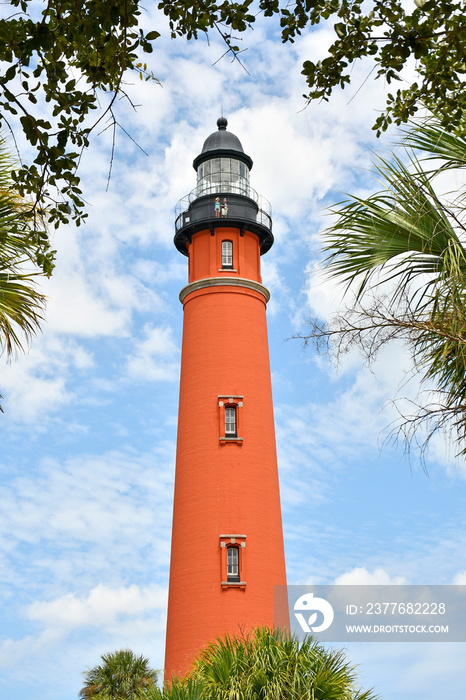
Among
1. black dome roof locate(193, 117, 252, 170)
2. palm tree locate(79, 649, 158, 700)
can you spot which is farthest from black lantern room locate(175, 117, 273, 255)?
palm tree locate(79, 649, 158, 700)

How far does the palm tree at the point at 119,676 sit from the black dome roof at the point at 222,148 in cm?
1850

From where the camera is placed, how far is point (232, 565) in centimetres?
2430

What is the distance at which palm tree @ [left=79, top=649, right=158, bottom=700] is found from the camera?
25938 millimetres

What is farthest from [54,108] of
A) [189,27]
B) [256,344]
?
[256,344]

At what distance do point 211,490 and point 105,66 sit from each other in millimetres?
19890

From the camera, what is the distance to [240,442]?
83.9ft

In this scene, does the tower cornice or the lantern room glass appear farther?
the lantern room glass

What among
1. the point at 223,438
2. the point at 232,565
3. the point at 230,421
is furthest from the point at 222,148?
the point at 232,565

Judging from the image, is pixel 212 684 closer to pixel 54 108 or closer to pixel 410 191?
pixel 410 191

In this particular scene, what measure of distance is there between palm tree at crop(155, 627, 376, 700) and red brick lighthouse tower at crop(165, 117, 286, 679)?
8.49 meters

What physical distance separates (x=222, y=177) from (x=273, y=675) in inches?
821

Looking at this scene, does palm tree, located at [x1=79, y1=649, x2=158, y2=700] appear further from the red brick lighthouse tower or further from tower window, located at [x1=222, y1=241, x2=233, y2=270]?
tower window, located at [x1=222, y1=241, x2=233, y2=270]

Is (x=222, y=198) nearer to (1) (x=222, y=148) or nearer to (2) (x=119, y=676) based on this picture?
(1) (x=222, y=148)

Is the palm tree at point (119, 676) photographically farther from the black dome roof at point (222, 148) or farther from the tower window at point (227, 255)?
the black dome roof at point (222, 148)
